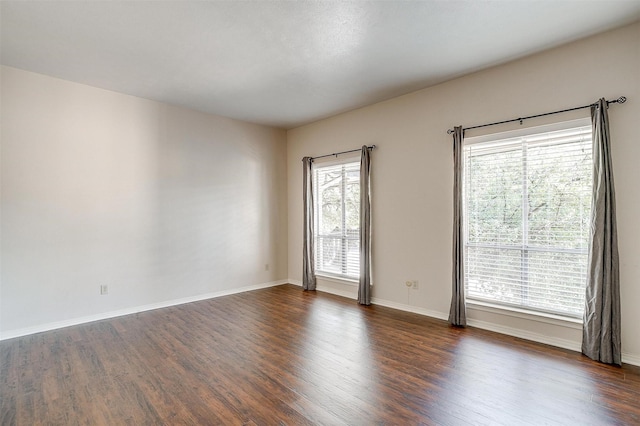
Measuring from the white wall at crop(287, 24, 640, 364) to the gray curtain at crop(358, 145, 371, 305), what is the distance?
109 mm

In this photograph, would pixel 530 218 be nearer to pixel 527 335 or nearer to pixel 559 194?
pixel 559 194

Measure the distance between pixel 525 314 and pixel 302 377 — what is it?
2468mm

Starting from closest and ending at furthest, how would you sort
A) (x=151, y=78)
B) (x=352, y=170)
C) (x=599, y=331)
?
(x=599, y=331), (x=151, y=78), (x=352, y=170)

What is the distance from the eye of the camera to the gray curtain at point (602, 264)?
281 cm

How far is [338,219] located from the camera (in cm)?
550

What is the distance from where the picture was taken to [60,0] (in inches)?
96.3

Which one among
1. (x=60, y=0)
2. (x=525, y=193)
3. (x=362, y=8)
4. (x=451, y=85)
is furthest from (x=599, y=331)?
(x=60, y=0)

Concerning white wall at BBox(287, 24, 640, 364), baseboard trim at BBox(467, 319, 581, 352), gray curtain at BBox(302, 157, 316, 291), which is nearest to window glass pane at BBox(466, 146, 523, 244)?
white wall at BBox(287, 24, 640, 364)

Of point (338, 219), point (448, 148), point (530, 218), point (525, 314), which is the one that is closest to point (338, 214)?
point (338, 219)

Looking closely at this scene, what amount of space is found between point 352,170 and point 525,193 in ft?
8.27

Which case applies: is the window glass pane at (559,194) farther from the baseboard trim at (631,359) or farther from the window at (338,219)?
the window at (338,219)

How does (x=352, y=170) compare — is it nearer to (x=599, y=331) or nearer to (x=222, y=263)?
(x=222, y=263)

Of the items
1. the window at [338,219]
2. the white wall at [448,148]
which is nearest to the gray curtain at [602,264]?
the white wall at [448,148]

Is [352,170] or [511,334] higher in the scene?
[352,170]
